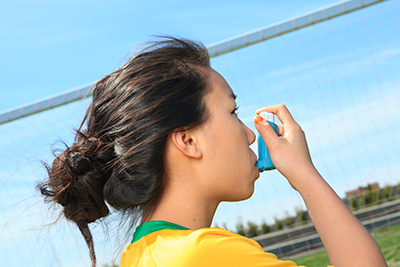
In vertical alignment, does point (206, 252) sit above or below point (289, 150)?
below

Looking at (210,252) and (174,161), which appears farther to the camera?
(174,161)

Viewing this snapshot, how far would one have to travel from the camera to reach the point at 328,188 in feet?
4.14

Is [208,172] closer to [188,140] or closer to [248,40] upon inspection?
[188,140]

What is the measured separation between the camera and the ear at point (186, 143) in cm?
126

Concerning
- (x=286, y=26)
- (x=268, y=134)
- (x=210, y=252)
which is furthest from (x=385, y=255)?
(x=210, y=252)

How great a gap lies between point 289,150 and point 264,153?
0.11m

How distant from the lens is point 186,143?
127cm

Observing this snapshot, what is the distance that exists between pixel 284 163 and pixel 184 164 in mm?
360

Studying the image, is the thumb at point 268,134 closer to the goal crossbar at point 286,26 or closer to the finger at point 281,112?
the finger at point 281,112

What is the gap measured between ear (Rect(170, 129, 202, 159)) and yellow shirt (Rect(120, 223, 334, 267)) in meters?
0.27

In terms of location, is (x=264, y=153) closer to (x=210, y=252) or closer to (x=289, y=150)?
(x=289, y=150)

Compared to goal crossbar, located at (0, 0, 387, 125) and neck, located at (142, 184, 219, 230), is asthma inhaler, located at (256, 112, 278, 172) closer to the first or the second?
neck, located at (142, 184, 219, 230)

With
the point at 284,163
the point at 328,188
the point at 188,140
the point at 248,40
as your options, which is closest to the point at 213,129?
A: the point at 188,140

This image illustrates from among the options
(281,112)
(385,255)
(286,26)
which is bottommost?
(385,255)
